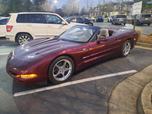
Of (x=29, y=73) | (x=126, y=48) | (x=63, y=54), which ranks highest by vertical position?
(x=63, y=54)

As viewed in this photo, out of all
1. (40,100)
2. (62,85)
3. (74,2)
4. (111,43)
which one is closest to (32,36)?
(111,43)

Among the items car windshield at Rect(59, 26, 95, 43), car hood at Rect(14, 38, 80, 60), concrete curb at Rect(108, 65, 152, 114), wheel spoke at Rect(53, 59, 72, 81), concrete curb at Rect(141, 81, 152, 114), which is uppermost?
car windshield at Rect(59, 26, 95, 43)

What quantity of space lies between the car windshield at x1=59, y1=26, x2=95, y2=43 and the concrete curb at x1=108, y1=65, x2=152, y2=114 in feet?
5.21

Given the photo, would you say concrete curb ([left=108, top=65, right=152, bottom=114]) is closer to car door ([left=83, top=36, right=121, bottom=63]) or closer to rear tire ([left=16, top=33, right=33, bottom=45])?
car door ([left=83, top=36, right=121, bottom=63])

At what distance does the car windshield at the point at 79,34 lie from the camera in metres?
7.07

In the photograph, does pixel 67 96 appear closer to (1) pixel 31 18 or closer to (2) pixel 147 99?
(2) pixel 147 99

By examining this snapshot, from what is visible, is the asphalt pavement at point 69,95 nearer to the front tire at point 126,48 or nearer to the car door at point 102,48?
the car door at point 102,48

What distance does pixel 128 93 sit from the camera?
18.0 feet

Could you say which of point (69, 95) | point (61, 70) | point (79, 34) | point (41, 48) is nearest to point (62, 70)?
point (61, 70)

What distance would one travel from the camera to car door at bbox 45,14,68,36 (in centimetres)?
1212

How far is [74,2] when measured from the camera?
119 meters

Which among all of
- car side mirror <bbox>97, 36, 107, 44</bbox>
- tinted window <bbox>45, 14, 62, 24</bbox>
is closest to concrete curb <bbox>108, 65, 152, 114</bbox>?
car side mirror <bbox>97, 36, 107, 44</bbox>

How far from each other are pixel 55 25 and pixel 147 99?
7889 millimetres

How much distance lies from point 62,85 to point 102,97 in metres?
1.10
